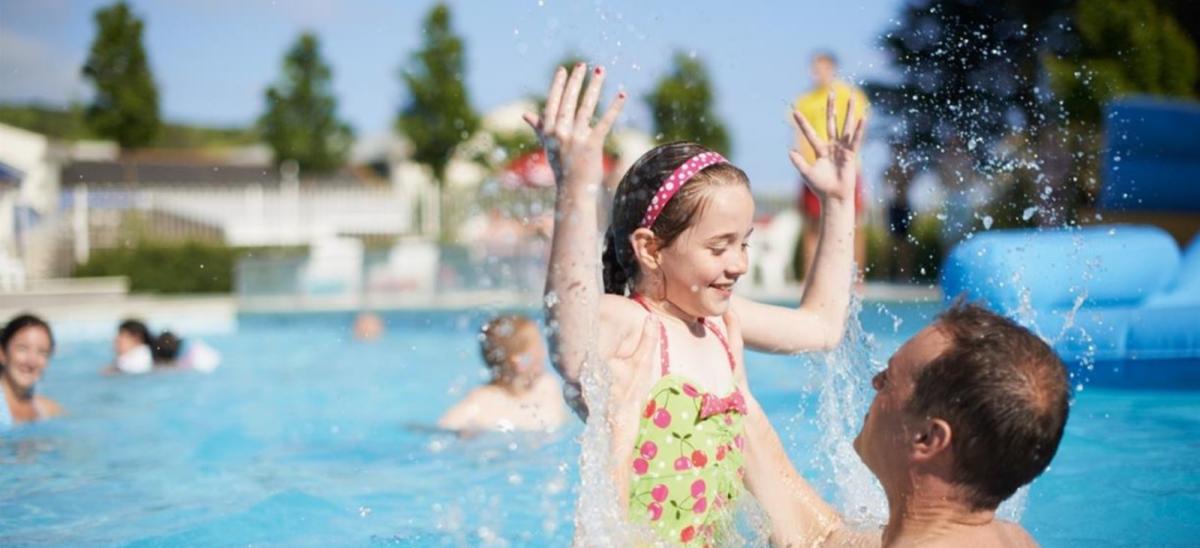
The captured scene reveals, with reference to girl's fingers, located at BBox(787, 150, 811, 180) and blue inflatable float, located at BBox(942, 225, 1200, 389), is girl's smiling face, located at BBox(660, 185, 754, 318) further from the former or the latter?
blue inflatable float, located at BBox(942, 225, 1200, 389)

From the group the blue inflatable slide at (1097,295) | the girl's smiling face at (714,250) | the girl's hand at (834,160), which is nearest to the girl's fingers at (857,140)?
the girl's hand at (834,160)

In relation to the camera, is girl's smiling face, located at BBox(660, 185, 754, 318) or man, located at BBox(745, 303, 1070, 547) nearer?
man, located at BBox(745, 303, 1070, 547)

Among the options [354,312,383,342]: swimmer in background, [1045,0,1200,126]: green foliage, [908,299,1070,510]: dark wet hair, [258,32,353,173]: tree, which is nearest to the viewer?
[908,299,1070,510]: dark wet hair

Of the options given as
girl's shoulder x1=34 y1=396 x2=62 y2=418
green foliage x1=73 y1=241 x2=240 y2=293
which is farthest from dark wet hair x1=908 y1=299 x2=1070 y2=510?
green foliage x1=73 y1=241 x2=240 y2=293

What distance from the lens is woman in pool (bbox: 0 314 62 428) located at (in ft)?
18.8

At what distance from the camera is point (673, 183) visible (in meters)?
2.39

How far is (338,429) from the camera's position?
244 inches

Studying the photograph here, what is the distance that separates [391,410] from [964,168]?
4615mm

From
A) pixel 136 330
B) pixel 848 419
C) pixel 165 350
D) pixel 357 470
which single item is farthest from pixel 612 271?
pixel 165 350

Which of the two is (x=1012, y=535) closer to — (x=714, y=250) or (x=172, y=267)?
(x=714, y=250)

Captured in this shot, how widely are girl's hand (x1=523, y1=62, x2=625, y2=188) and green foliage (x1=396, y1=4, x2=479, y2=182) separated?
2679 centimetres

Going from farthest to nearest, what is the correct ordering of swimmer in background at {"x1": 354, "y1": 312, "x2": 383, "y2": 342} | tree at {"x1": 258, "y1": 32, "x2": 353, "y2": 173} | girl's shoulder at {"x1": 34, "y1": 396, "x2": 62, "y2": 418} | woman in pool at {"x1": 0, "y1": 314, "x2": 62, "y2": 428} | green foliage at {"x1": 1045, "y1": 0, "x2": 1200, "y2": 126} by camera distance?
tree at {"x1": 258, "y1": 32, "x2": 353, "y2": 173} → green foliage at {"x1": 1045, "y1": 0, "x2": 1200, "y2": 126} → swimmer in background at {"x1": 354, "y1": 312, "x2": 383, "y2": 342} → girl's shoulder at {"x1": 34, "y1": 396, "x2": 62, "y2": 418} → woman in pool at {"x1": 0, "y1": 314, "x2": 62, "y2": 428}

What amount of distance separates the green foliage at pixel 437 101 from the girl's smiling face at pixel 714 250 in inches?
1043

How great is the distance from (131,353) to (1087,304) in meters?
6.15
